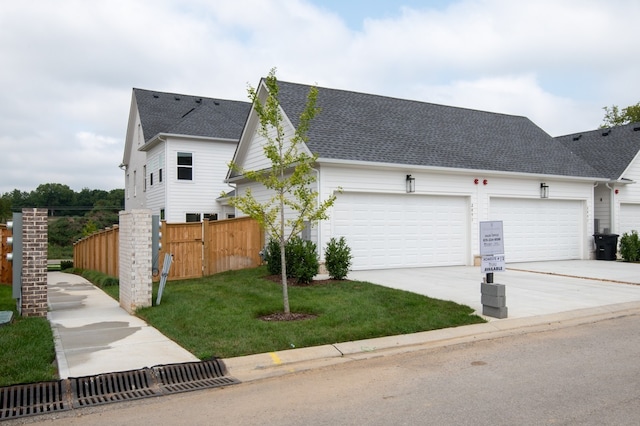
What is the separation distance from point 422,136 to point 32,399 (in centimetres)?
1551

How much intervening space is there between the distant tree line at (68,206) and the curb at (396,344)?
147 ft

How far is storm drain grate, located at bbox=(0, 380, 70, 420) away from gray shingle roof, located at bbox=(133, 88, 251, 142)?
19.6 meters

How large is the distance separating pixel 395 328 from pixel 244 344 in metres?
2.51

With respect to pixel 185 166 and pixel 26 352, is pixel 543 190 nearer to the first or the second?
pixel 185 166

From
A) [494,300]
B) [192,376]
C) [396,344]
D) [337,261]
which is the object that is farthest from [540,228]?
[192,376]

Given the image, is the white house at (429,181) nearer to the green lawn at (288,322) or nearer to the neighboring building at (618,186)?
the neighboring building at (618,186)

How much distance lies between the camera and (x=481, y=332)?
8656mm

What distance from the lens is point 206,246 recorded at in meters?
16.2

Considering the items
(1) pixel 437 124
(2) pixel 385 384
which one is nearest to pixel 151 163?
(1) pixel 437 124

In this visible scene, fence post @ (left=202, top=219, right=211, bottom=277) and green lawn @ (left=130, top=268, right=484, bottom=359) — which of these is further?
fence post @ (left=202, top=219, right=211, bottom=277)

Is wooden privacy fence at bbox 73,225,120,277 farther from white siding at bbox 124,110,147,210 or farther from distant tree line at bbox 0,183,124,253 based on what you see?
distant tree line at bbox 0,183,124,253

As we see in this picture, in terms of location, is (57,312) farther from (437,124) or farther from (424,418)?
(437,124)

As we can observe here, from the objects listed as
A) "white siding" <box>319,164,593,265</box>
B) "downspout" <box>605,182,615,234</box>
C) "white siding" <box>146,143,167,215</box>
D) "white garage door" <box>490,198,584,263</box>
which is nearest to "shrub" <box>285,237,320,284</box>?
"white siding" <box>319,164,593,265</box>

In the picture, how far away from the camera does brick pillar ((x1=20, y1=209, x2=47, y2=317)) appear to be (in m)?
9.62
